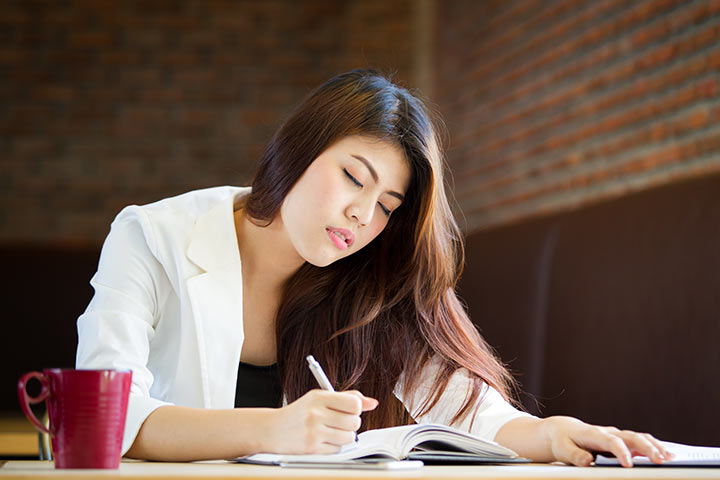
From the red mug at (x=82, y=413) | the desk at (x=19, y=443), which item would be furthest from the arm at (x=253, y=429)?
the desk at (x=19, y=443)

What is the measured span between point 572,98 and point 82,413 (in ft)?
7.96

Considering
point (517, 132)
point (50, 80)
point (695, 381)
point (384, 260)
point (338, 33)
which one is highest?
point (338, 33)

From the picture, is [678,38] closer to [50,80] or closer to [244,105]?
[244,105]

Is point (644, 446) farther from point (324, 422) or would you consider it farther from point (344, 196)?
point (344, 196)

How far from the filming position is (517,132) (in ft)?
11.4

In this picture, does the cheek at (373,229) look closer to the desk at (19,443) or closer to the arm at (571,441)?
the arm at (571,441)

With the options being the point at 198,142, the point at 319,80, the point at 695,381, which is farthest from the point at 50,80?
the point at 695,381

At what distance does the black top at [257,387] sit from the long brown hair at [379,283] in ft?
0.14

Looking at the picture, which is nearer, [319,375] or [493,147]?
[319,375]

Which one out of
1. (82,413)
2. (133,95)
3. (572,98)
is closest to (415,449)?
(82,413)

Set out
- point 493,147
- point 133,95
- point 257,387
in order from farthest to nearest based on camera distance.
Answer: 1. point 133,95
2. point 493,147
3. point 257,387

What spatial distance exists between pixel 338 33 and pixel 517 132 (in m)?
1.51

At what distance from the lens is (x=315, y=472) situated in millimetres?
905

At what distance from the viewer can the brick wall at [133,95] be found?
4371 millimetres
